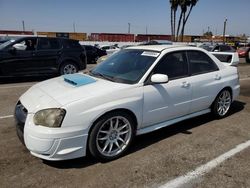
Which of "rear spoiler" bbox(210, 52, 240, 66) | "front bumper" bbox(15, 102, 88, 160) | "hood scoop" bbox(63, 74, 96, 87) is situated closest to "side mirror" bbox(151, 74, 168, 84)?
"hood scoop" bbox(63, 74, 96, 87)

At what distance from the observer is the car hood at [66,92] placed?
328 centimetres

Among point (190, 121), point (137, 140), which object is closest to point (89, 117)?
point (137, 140)

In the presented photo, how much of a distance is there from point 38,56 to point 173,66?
6.94 meters

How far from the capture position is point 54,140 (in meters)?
3.08

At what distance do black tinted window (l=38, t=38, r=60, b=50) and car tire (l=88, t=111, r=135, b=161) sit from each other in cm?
736

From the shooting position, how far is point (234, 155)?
3.75m

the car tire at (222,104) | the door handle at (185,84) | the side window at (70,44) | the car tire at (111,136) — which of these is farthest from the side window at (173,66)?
the side window at (70,44)

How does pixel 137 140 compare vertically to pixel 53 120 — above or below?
below

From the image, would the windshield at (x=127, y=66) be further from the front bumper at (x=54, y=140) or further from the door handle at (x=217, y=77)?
the door handle at (x=217, y=77)

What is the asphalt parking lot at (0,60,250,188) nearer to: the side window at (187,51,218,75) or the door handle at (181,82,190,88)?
the door handle at (181,82,190,88)

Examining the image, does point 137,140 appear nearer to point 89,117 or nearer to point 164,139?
point 164,139

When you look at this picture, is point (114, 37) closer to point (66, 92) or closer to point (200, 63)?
point (200, 63)

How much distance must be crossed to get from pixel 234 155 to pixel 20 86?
7276 millimetres

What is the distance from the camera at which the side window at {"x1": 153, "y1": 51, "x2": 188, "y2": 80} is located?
4136mm
